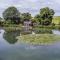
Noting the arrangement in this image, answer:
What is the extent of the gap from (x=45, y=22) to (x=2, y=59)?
112 feet

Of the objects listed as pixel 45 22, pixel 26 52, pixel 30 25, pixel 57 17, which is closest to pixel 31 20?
pixel 30 25

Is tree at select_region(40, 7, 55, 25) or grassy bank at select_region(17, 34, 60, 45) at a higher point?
tree at select_region(40, 7, 55, 25)

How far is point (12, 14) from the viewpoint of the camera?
183 feet

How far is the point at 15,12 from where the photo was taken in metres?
56.1

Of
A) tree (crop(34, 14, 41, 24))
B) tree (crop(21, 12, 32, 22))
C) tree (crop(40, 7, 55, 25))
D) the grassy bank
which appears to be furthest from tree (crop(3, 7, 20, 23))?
the grassy bank

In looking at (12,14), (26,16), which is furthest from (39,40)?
(12,14)

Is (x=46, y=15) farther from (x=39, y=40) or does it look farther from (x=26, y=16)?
(x=39, y=40)

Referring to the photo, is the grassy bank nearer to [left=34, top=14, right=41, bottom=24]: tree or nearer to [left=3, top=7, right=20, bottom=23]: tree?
[left=34, top=14, right=41, bottom=24]: tree

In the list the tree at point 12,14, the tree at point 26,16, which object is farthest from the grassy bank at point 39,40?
the tree at point 12,14

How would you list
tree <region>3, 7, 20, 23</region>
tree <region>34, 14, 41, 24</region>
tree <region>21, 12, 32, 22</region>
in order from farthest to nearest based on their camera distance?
tree <region>3, 7, 20, 23</region> < tree <region>21, 12, 32, 22</region> < tree <region>34, 14, 41, 24</region>

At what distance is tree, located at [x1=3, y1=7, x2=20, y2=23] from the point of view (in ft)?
171

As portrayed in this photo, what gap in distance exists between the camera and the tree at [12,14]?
5203 centimetres

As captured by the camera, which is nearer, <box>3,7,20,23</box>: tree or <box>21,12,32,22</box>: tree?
<box>21,12,32,22</box>: tree

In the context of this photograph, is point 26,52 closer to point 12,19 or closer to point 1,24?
point 1,24
